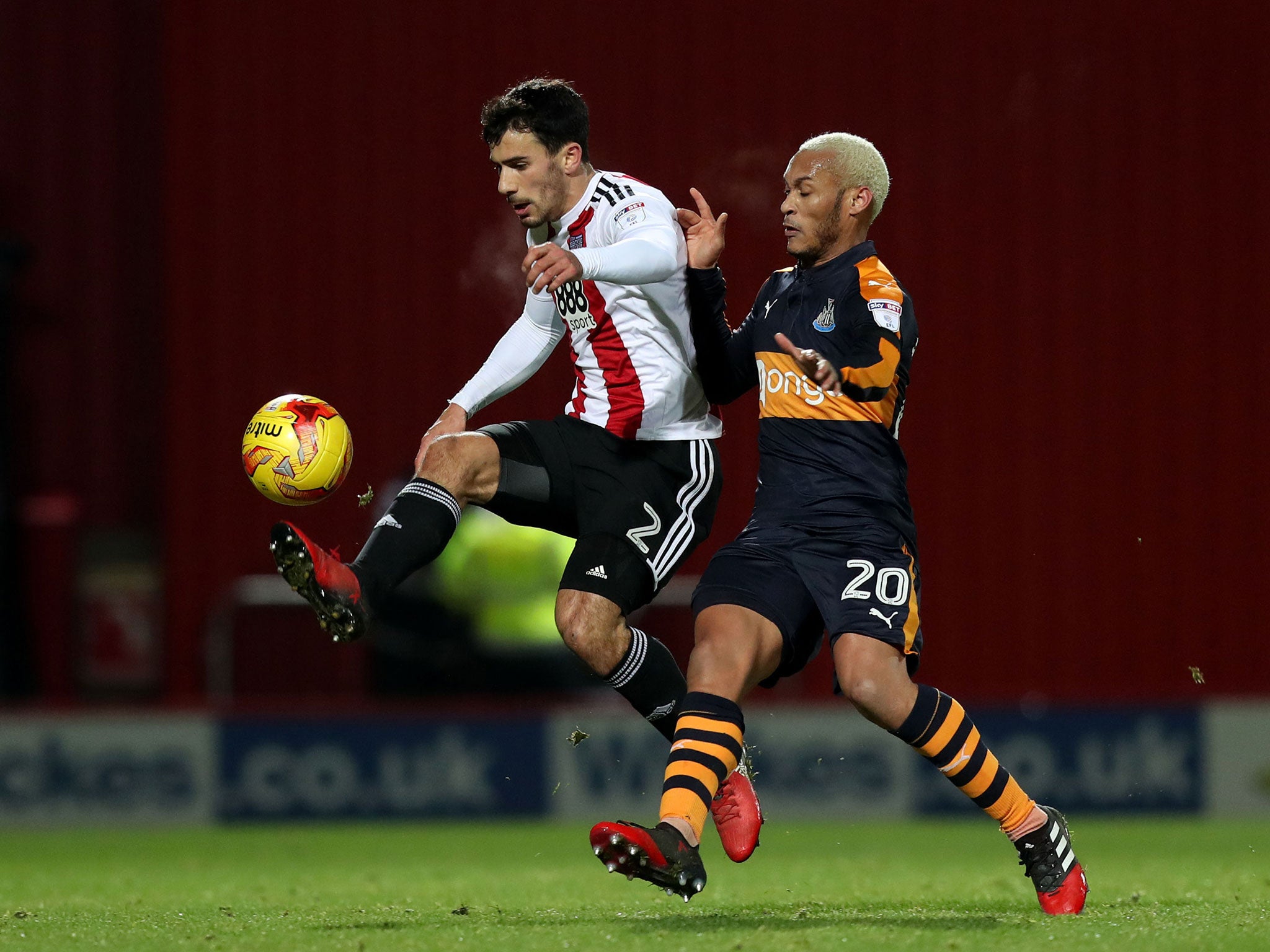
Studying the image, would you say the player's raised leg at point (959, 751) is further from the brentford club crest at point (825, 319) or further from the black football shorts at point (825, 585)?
the brentford club crest at point (825, 319)

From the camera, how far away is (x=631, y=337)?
4633 mm

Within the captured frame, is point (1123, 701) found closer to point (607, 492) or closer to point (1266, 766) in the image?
point (1266, 766)

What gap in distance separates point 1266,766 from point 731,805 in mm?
5510

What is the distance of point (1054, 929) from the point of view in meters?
3.98

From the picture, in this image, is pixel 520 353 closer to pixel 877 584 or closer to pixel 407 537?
pixel 407 537

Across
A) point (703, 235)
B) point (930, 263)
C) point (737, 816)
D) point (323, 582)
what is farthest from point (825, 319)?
point (930, 263)

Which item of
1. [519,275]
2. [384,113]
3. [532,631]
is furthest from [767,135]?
[519,275]

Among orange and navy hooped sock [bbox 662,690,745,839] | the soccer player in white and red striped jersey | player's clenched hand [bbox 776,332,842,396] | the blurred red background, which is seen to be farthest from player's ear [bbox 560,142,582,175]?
the blurred red background

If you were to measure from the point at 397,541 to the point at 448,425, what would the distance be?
1.56 ft

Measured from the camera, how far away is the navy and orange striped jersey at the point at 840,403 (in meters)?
4.21

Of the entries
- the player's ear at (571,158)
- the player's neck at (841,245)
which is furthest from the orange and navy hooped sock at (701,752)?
the player's ear at (571,158)

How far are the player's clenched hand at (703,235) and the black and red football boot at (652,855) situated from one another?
4.97ft

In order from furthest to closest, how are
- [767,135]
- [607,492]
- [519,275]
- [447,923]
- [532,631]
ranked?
1. [767,135]
2. [532,631]
3. [519,275]
4. [607,492]
5. [447,923]

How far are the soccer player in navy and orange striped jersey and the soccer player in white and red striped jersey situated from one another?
27 centimetres
